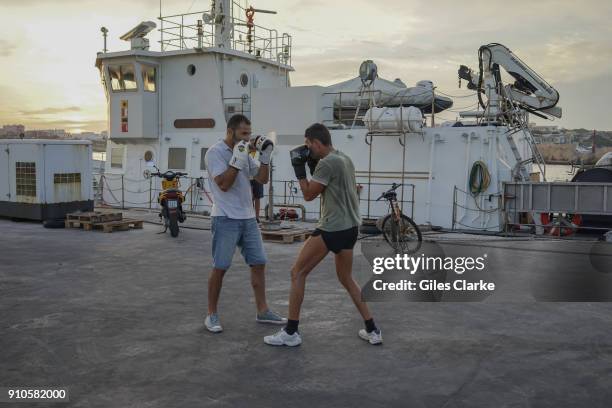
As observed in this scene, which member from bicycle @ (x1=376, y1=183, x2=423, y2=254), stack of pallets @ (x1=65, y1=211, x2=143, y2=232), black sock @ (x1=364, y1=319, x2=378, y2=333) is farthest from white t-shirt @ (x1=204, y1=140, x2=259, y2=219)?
stack of pallets @ (x1=65, y1=211, x2=143, y2=232)

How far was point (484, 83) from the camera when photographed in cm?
1564

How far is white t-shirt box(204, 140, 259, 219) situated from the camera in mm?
5645

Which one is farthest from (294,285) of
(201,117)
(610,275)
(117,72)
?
(117,72)

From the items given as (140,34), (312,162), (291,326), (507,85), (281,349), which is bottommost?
(281,349)

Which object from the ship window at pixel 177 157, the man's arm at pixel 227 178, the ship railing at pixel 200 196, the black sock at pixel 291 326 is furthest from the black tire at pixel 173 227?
the black sock at pixel 291 326

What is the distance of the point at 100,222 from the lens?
12.9 m

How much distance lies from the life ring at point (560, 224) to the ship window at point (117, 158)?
1325cm

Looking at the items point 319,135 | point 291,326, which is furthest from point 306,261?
point 319,135

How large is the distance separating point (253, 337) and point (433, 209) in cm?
984

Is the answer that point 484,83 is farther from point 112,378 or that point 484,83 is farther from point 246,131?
point 112,378

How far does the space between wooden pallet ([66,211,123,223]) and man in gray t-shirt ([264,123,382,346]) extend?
347 inches

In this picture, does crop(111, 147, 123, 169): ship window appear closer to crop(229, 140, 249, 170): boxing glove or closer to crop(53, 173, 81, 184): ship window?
crop(53, 173, 81, 184): ship window

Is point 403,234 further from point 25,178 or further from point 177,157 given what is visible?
point 177,157

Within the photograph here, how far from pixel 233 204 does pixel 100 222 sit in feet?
26.7
